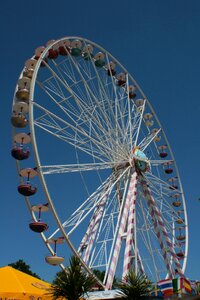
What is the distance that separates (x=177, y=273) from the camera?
911 inches

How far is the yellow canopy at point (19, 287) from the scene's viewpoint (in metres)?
12.8

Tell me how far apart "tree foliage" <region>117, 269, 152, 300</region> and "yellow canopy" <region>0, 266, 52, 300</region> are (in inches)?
100

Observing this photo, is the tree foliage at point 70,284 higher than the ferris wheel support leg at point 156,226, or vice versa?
the ferris wheel support leg at point 156,226

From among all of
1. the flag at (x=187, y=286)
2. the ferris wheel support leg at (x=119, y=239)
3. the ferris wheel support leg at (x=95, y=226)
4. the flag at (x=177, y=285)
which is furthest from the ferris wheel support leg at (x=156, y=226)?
the flag at (x=177, y=285)

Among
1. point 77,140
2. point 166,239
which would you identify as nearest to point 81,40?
point 77,140

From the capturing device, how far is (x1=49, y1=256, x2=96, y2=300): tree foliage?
13805 millimetres

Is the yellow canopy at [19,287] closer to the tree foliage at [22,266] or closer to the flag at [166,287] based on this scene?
the flag at [166,287]

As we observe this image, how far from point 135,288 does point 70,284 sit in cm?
226

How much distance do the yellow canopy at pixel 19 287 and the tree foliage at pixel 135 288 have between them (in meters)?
2.55

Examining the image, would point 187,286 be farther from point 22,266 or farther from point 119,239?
point 22,266

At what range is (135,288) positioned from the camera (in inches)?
574

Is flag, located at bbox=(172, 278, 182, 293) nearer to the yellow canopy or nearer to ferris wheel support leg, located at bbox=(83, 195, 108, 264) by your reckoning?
the yellow canopy

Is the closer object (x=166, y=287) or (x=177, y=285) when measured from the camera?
(x=166, y=287)

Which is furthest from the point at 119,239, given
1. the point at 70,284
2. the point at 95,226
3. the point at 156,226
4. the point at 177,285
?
the point at 70,284
